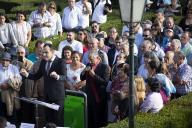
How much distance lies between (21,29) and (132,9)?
7806 millimetres

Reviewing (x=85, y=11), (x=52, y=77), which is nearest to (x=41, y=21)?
(x=85, y=11)

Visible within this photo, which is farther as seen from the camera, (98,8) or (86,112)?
(98,8)

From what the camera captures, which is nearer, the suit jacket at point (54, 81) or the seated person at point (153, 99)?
the seated person at point (153, 99)

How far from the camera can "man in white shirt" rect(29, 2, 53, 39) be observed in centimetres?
1664

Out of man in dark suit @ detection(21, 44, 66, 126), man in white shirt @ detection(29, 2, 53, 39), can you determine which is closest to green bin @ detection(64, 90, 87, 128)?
man in dark suit @ detection(21, 44, 66, 126)

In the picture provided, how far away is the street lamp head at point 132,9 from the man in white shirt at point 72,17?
8.23 metres

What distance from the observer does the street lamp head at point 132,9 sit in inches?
342

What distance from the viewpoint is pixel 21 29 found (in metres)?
16.1

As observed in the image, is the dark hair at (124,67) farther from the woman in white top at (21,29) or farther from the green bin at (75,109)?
the woman in white top at (21,29)

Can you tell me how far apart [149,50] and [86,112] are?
229cm

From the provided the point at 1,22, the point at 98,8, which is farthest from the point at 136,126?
the point at 98,8

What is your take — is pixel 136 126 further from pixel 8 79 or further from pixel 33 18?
pixel 33 18

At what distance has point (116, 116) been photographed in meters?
11.5

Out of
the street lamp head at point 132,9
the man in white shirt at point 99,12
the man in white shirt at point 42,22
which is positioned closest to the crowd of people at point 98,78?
the street lamp head at point 132,9
